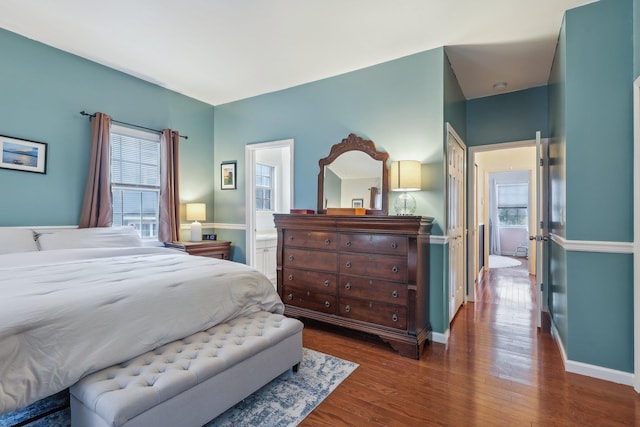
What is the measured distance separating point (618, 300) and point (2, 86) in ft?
18.1

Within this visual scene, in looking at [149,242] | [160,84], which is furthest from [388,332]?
[160,84]

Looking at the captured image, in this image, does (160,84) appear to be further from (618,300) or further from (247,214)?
(618,300)

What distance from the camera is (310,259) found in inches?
129

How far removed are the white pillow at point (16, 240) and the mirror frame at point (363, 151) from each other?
281 centimetres

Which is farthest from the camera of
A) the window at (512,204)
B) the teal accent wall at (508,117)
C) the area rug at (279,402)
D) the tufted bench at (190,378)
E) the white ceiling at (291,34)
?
the window at (512,204)

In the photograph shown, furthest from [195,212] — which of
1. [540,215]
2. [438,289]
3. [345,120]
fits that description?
[540,215]

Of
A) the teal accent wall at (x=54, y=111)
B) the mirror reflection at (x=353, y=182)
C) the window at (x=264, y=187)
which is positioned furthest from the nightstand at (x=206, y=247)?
the mirror reflection at (x=353, y=182)

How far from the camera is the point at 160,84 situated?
4141 millimetres

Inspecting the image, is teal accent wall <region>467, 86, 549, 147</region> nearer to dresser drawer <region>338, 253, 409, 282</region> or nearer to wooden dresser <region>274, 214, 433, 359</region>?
wooden dresser <region>274, 214, 433, 359</region>

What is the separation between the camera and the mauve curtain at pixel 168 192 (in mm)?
4141

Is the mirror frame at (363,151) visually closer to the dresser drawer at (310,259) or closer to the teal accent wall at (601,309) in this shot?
the dresser drawer at (310,259)

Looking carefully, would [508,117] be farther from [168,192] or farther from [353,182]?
[168,192]

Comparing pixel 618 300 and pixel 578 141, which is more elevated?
pixel 578 141

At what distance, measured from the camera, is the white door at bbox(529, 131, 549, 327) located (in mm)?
3348
